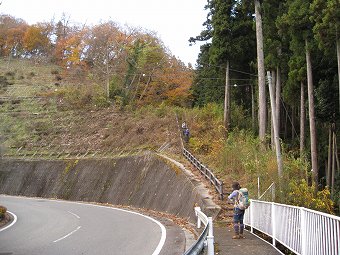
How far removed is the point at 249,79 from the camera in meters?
37.4

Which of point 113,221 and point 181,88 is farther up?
point 181,88

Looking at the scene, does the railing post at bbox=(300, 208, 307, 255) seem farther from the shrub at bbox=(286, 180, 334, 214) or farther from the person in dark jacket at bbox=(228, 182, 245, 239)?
the shrub at bbox=(286, 180, 334, 214)

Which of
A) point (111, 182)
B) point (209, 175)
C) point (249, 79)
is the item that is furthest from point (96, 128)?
point (209, 175)

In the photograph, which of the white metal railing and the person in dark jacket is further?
the person in dark jacket

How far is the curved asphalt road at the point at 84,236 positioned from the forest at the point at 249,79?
471 cm

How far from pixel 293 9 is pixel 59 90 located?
39.2 meters

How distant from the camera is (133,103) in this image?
46.2m

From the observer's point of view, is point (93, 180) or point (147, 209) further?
point (93, 180)

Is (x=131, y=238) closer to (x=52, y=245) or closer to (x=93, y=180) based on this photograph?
(x=52, y=245)

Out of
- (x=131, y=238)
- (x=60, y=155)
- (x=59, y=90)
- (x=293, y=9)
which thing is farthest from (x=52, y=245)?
(x=59, y=90)

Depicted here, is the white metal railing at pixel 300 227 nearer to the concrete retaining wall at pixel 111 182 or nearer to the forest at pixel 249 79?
the forest at pixel 249 79

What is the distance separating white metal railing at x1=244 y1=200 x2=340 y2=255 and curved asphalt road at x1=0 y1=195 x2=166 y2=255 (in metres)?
2.96

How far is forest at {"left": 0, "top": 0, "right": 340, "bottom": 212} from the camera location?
66.8 feet

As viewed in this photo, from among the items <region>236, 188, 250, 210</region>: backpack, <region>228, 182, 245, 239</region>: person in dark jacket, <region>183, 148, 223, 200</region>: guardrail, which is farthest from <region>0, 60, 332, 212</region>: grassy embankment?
<region>236, 188, 250, 210</region>: backpack
